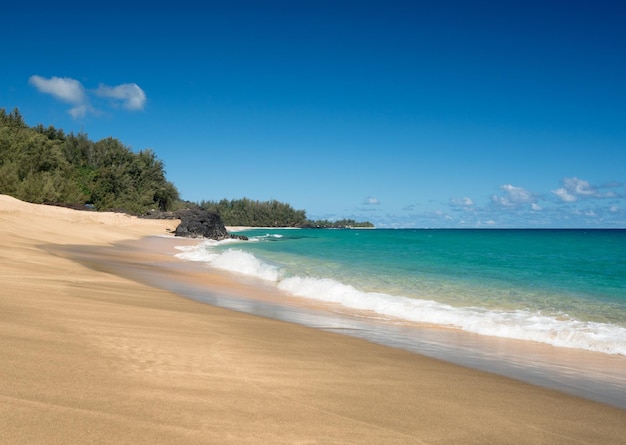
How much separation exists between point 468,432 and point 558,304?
12.1m

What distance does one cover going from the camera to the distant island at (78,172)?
59844 millimetres

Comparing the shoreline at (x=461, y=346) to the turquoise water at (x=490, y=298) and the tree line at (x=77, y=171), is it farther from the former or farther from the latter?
the tree line at (x=77, y=171)

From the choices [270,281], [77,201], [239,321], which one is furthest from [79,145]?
[239,321]

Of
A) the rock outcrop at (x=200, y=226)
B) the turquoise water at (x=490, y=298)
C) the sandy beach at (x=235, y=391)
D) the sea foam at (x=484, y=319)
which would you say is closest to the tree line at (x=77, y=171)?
the rock outcrop at (x=200, y=226)

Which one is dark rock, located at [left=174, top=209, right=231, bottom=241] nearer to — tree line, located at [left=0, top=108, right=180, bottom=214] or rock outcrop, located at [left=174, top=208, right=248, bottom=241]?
rock outcrop, located at [left=174, top=208, right=248, bottom=241]

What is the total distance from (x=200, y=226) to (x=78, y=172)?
96.5ft

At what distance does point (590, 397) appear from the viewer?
536cm

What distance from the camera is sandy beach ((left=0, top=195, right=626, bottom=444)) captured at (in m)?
3.21

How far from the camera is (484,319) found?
10.3 m

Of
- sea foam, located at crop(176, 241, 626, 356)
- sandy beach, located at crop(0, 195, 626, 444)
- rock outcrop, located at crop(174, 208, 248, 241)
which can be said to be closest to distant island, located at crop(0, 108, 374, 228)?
rock outcrop, located at crop(174, 208, 248, 241)

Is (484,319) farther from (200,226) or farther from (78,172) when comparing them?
(78,172)

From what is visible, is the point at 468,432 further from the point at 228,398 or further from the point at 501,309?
the point at 501,309

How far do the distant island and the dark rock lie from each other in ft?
25.6

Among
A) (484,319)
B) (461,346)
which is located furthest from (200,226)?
(461,346)
